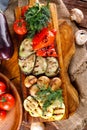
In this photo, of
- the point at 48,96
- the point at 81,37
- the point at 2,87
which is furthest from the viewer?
the point at 81,37

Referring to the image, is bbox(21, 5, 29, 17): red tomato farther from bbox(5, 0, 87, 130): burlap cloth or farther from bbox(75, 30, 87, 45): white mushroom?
bbox(75, 30, 87, 45): white mushroom

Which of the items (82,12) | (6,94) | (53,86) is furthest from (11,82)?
(82,12)

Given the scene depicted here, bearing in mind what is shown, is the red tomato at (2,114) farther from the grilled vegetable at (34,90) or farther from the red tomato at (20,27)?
the red tomato at (20,27)

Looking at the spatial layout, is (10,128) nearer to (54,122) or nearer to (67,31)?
(54,122)

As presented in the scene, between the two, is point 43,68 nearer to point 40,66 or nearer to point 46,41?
point 40,66

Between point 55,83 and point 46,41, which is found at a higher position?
point 46,41

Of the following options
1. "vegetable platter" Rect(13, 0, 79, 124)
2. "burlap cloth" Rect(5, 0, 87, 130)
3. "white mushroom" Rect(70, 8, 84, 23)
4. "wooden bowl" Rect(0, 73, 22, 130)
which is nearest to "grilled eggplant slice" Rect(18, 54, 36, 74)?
"vegetable platter" Rect(13, 0, 79, 124)

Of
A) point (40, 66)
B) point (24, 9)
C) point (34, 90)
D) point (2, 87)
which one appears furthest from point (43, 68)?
point (24, 9)
